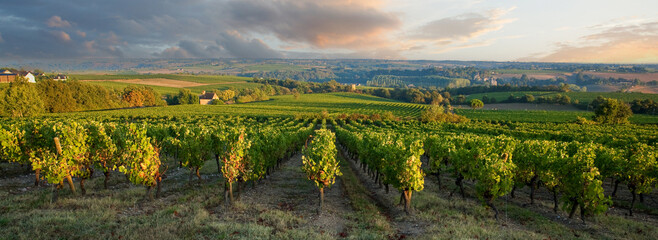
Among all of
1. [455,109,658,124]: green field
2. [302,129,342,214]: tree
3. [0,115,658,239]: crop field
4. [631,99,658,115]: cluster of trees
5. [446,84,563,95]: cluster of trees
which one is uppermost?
[446,84,563,95]: cluster of trees

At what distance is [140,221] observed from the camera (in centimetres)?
1208

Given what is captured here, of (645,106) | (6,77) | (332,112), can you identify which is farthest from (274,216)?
(6,77)

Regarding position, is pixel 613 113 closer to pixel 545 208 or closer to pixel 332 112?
pixel 545 208

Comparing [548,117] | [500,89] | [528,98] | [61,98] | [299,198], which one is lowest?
[548,117]

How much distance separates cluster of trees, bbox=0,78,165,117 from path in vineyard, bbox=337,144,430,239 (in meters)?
81.4

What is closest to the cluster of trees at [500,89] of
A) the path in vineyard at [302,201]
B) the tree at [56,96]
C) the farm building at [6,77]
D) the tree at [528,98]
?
the tree at [528,98]

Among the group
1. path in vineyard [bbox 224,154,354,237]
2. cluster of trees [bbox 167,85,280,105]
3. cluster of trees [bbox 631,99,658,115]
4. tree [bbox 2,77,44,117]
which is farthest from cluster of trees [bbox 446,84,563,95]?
tree [bbox 2,77,44,117]

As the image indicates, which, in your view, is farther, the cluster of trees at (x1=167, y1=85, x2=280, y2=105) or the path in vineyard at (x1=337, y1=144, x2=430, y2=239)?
the cluster of trees at (x1=167, y1=85, x2=280, y2=105)

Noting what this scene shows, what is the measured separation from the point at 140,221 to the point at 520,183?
Result: 21.1 m

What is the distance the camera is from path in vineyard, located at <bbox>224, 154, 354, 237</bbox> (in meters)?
13.6

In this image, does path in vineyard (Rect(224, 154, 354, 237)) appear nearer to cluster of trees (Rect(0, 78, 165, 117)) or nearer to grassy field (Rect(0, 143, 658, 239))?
grassy field (Rect(0, 143, 658, 239))

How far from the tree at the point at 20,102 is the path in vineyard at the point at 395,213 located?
80.7 meters

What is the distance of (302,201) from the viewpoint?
17172mm

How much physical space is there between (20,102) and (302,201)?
80556 mm
